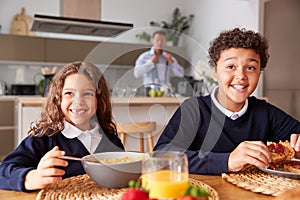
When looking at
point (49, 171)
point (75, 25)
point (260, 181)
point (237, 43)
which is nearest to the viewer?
point (49, 171)

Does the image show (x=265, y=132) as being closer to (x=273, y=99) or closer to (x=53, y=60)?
(x=273, y=99)

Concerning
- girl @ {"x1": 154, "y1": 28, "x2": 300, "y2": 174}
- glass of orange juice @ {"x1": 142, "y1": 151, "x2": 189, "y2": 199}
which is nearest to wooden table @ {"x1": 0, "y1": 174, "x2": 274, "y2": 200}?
girl @ {"x1": 154, "y1": 28, "x2": 300, "y2": 174}

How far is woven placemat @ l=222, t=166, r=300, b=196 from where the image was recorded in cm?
79

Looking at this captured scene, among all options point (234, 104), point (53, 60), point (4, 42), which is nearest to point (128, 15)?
point (53, 60)

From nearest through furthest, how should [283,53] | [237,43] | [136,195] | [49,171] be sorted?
[136,195] < [49,171] < [237,43] < [283,53]

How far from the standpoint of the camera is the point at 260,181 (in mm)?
882

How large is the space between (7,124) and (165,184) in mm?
3446

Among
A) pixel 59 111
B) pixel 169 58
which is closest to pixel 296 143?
pixel 169 58

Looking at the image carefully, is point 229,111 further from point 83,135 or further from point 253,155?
point 83,135

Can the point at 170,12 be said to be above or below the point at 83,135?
above

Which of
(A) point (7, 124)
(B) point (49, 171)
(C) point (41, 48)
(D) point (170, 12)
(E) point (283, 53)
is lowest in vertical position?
(A) point (7, 124)

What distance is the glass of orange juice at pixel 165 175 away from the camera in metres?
0.54

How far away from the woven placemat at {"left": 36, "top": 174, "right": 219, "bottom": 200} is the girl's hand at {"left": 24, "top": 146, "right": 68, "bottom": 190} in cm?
2

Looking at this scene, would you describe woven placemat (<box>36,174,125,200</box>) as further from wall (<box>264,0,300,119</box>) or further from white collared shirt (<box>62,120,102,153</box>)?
wall (<box>264,0,300,119</box>)
